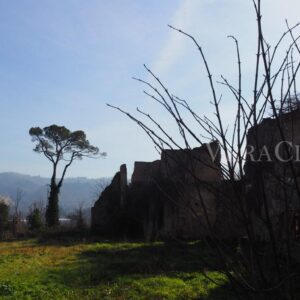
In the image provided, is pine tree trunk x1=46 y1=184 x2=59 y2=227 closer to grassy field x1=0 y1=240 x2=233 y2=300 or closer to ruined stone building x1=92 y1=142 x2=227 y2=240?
ruined stone building x1=92 y1=142 x2=227 y2=240

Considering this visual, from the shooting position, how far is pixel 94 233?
84.1 feet

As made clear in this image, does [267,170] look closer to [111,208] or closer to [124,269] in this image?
[124,269]

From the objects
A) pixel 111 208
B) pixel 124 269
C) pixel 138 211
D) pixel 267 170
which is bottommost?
pixel 124 269

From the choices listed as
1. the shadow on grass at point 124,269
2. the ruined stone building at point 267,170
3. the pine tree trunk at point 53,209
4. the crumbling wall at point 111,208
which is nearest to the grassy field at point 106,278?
the shadow on grass at point 124,269

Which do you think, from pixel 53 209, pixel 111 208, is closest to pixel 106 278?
pixel 111 208

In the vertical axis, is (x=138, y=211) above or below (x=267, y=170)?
above

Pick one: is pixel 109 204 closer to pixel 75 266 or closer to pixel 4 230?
pixel 4 230

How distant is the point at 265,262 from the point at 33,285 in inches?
→ 322

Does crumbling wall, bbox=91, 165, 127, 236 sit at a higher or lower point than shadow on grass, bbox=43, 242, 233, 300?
higher

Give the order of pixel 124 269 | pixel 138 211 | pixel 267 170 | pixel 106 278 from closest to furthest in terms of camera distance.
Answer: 1. pixel 267 170
2. pixel 106 278
3. pixel 124 269
4. pixel 138 211

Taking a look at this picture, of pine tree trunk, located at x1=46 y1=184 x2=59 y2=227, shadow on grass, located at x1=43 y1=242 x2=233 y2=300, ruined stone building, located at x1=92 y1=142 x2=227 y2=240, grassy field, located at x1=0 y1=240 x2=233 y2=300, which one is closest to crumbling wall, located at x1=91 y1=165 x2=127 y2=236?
ruined stone building, located at x1=92 y1=142 x2=227 y2=240

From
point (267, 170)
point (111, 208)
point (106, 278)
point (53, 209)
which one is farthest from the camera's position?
point (53, 209)

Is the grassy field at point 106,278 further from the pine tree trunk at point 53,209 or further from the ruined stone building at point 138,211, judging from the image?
the pine tree trunk at point 53,209

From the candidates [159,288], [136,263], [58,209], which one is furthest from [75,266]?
[58,209]
